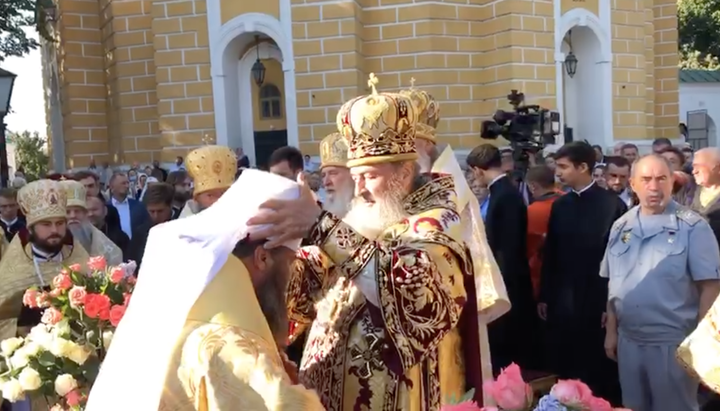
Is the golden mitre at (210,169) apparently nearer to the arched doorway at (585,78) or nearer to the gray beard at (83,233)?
the gray beard at (83,233)

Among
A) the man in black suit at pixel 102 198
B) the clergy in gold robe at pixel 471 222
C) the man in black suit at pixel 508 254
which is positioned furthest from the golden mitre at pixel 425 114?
the man in black suit at pixel 102 198

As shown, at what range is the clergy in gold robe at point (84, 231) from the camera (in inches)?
223

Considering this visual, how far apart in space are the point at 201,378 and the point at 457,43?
552 inches

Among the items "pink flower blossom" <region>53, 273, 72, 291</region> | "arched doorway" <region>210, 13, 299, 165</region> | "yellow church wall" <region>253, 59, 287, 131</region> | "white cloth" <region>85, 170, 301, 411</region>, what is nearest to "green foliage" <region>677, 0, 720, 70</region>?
"yellow church wall" <region>253, 59, 287, 131</region>

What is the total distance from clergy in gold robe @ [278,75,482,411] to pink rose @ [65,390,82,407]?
83 centimetres

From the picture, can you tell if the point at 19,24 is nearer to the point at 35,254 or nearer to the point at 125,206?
the point at 125,206

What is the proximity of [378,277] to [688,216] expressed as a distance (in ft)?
9.47

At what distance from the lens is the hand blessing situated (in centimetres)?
220

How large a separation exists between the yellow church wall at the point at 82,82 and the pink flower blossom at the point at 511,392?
1673 centimetres

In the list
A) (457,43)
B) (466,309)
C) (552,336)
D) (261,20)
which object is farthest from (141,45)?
(466,309)

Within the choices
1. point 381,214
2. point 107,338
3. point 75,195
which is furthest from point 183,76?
→ point 381,214

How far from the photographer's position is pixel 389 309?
8.64 feet

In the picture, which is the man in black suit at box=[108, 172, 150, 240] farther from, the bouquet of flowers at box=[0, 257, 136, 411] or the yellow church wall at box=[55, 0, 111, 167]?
the yellow church wall at box=[55, 0, 111, 167]

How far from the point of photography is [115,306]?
10.9 feet
